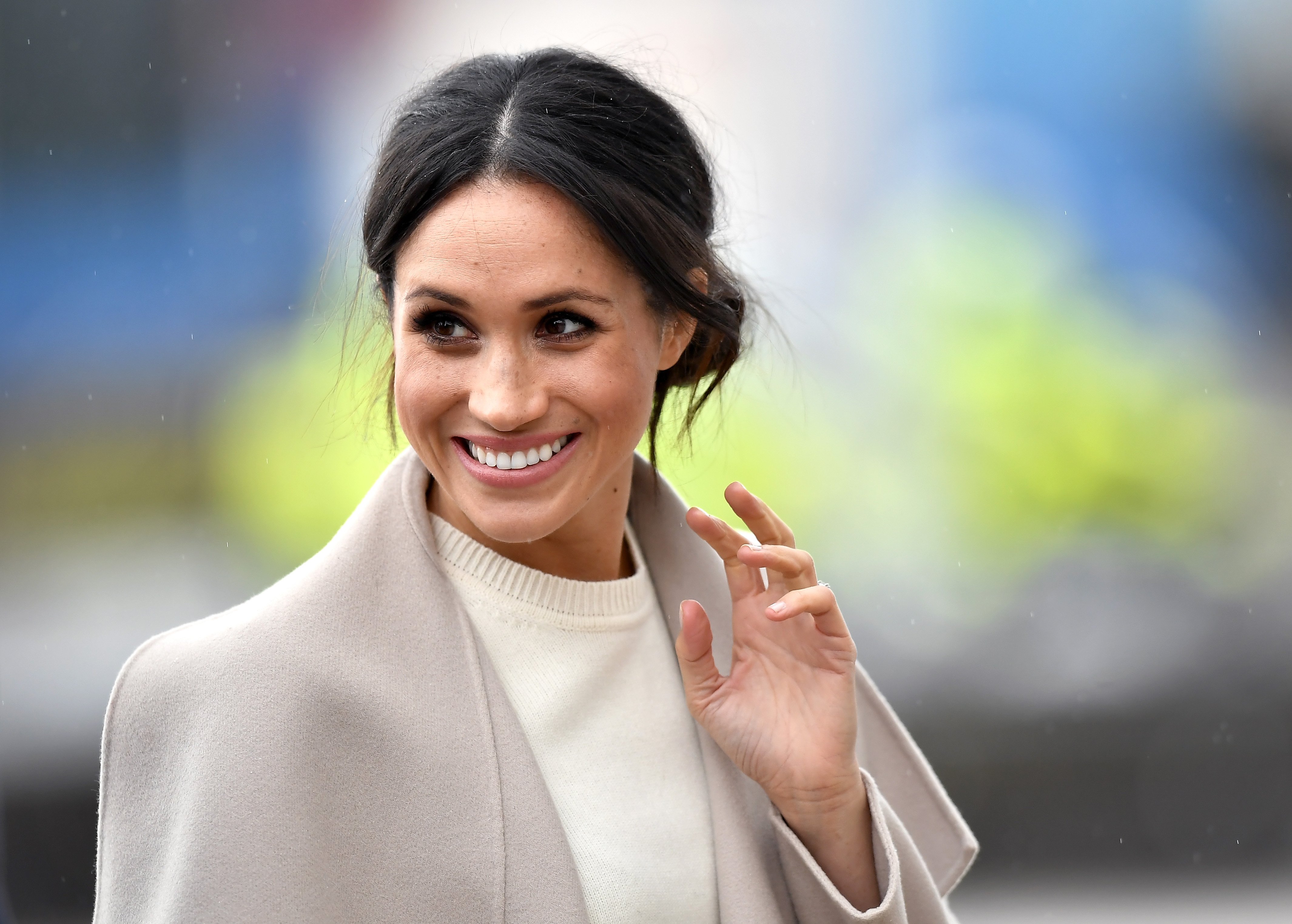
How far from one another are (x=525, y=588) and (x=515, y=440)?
26 cm

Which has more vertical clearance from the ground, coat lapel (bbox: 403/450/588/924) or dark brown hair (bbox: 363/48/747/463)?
dark brown hair (bbox: 363/48/747/463)

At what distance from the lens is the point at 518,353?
1.69 meters

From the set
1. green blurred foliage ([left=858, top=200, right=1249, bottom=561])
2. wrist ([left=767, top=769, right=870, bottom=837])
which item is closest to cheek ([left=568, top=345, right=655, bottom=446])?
wrist ([left=767, top=769, right=870, bottom=837])

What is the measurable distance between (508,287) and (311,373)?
2977 millimetres

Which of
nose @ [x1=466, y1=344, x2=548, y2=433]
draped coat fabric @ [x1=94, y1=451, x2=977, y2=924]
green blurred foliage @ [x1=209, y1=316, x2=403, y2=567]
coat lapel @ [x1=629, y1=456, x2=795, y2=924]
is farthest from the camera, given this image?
green blurred foliage @ [x1=209, y1=316, x2=403, y2=567]

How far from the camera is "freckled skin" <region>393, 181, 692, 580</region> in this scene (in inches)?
65.9

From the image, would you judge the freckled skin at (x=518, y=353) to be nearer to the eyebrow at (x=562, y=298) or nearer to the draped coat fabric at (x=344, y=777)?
the eyebrow at (x=562, y=298)

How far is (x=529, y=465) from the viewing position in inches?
68.7

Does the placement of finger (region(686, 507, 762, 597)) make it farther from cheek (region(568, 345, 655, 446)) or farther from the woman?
cheek (region(568, 345, 655, 446))

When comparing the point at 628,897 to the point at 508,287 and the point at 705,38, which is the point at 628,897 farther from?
A: the point at 705,38

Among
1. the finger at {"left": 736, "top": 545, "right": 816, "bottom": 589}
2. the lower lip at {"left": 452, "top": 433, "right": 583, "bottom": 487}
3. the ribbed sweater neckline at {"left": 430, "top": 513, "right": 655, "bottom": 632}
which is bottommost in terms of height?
the ribbed sweater neckline at {"left": 430, "top": 513, "right": 655, "bottom": 632}

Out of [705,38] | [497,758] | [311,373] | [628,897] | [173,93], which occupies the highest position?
[705,38]

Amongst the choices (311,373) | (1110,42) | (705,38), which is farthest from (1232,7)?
(311,373)

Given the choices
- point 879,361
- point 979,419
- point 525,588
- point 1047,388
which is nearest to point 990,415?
point 979,419
